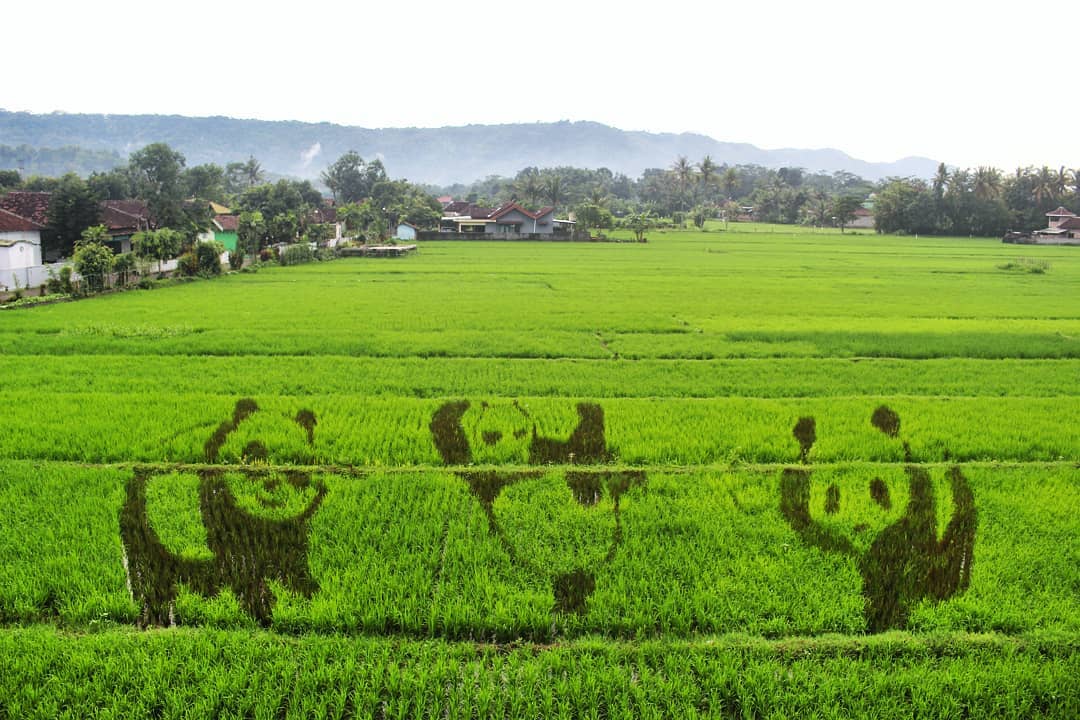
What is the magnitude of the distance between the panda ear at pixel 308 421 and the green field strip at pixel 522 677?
3.94 meters

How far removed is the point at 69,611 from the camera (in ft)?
16.3

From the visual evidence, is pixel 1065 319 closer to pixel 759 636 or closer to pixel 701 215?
pixel 759 636

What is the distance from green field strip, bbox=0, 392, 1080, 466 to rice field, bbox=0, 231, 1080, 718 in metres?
0.06

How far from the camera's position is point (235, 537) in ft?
20.1

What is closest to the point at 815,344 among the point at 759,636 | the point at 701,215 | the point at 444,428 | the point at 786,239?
the point at 444,428

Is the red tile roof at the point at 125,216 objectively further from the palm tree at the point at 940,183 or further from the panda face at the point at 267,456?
the palm tree at the point at 940,183

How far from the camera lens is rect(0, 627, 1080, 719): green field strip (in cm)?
416

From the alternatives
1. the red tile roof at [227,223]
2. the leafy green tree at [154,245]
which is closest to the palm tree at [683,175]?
the red tile roof at [227,223]

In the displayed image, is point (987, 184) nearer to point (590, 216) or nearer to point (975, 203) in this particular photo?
point (975, 203)

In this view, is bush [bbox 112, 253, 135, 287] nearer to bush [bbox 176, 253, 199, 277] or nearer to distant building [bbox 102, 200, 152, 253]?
bush [bbox 176, 253, 199, 277]

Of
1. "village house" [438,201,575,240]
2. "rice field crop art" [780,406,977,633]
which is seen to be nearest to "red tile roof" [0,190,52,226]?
"rice field crop art" [780,406,977,633]

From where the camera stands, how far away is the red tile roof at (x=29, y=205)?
2689cm

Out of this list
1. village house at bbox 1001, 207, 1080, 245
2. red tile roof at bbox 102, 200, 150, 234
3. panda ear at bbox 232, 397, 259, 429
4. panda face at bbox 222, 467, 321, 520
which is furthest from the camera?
village house at bbox 1001, 207, 1080, 245

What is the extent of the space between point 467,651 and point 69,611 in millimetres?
2956
